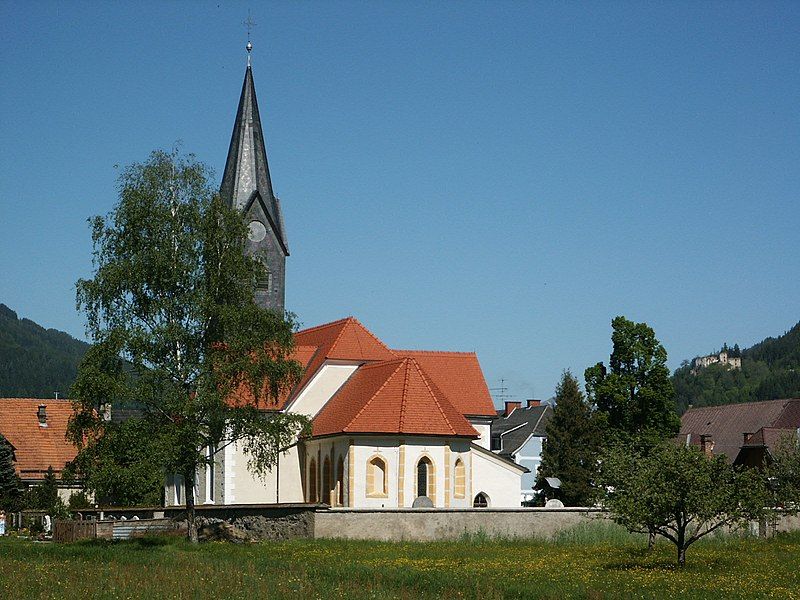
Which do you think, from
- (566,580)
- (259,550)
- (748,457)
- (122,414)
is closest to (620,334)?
(748,457)

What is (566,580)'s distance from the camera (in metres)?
24.3

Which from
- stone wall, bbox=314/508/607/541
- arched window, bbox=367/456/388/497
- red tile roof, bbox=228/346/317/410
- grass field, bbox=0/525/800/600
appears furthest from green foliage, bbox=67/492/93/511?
stone wall, bbox=314/508/607/541

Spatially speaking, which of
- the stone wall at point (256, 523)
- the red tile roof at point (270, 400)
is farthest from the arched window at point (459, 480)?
the stone wall at point (256, 523)

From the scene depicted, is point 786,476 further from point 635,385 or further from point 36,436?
point 36,436

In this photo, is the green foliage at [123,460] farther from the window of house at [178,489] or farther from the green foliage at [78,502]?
the window of house at [178,489]

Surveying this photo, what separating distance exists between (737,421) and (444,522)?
52.0 m

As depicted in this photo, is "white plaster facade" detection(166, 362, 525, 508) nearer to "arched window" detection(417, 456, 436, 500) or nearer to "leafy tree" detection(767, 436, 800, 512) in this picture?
"arched window" detection(417, 456, 436, 500)

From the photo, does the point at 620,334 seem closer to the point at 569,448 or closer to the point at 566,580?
the point at 569,448

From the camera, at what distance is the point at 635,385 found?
6312cm

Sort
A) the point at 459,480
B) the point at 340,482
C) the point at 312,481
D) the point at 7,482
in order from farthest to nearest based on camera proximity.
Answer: the point at 7,482 → the point at 312,481 → the point at 340,482 → the point at 459,480

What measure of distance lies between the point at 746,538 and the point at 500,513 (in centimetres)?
854

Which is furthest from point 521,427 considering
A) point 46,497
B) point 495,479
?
point 46,497

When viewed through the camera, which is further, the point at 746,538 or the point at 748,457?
the point at 748,457

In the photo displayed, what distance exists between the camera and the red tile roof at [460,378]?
196ft
